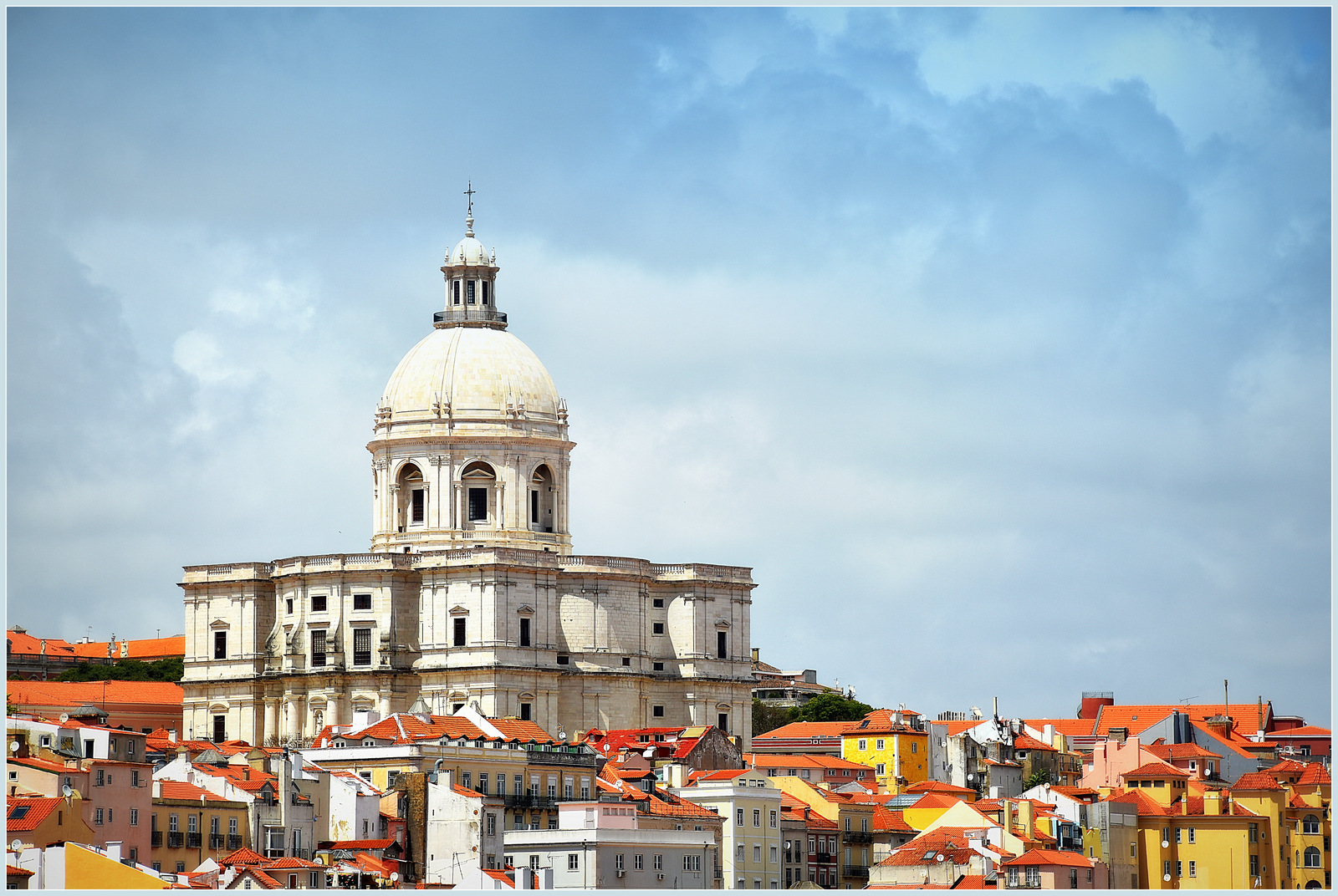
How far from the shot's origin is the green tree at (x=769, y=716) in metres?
126

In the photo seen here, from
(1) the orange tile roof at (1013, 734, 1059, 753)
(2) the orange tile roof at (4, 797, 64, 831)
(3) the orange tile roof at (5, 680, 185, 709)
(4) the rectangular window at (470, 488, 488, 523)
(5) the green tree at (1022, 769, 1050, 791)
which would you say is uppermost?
(4) the rectangular window at (470, 488, 488, 523)

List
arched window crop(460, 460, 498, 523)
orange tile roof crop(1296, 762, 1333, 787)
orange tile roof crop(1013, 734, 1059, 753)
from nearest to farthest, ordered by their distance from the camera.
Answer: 1. orange tile roof crop(1296, 762, 1333, 787)
2. arched window crop(460, 460, 498, 523)
3. orange tile roof crop(1013, 734, 1059, 753)

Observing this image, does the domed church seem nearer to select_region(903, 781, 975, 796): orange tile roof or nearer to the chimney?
select_region(903, 781, 975, 796): orange tile roof

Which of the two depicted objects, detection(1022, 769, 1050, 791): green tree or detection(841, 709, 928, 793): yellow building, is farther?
detection(1022, 769, 1050, 791): green tree

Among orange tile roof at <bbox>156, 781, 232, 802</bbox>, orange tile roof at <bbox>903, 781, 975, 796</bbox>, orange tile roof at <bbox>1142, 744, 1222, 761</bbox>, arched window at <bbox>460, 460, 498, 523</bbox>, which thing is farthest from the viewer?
arched window at <bbox>460, 460, 498, 523</bbox>

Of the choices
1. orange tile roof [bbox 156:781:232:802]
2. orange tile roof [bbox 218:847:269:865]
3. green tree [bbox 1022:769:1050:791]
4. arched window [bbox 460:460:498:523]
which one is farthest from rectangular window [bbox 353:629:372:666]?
orange tile roof [bbox 218:847:269:865]

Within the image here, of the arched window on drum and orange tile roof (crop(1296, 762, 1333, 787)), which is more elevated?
the arched window on drum

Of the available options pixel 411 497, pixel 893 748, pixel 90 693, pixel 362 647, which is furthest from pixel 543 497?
pixel 90 693

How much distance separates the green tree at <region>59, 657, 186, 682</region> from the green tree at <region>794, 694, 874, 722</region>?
24284mm

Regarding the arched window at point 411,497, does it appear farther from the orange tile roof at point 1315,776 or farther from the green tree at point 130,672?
the orange tile roof at point 1315,776

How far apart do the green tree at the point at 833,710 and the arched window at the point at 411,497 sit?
865 inches

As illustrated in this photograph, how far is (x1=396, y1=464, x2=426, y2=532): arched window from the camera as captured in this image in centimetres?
11081

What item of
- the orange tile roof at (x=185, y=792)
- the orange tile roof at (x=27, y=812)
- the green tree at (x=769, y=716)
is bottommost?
the orange tile roof at (x=27, y=812)

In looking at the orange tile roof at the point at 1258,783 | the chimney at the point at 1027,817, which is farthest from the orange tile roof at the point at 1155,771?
the chimney at the point at 1027,817
